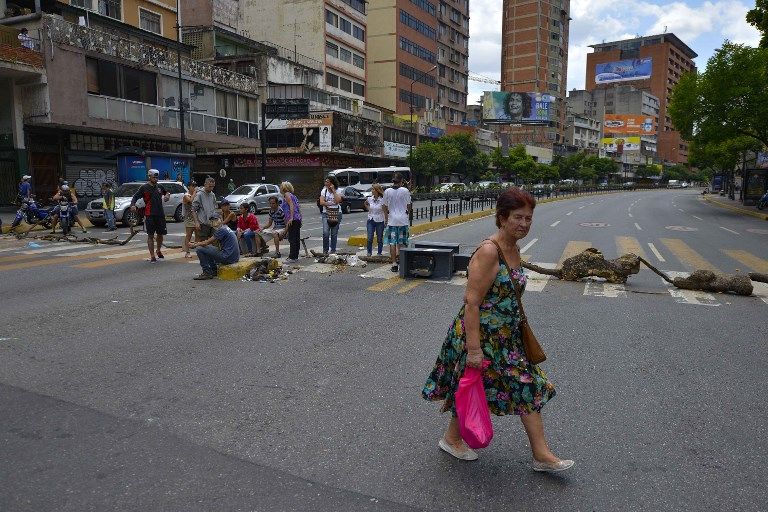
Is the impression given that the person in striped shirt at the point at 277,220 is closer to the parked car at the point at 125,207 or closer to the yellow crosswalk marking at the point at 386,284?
the yellow crosswalk marking at the point at 386,284

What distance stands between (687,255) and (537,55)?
11359 centimetres

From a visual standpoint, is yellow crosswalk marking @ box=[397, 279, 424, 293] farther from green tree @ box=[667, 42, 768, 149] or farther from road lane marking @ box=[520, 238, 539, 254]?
green tree @ box=[667, 42, 768, 149]

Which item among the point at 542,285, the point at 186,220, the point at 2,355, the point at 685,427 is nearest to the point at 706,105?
Answer: the point at 542,285

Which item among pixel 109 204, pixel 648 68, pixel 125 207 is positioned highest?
pixel 648 68

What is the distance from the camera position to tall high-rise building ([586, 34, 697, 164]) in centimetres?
15112

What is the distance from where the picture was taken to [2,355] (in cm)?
548

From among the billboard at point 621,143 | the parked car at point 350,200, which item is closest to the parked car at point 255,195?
the parked car at point 350,200

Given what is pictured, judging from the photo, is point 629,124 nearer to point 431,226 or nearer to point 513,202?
point 431,226

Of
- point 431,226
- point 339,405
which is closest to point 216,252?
point 339,405

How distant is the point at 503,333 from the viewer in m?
3.21

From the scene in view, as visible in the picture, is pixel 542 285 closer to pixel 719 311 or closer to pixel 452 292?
pixel 452 292

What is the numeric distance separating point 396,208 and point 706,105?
2614 cm

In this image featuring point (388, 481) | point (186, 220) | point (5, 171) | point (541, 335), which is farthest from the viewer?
point (5, 171)

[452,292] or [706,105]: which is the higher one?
[706,105]
